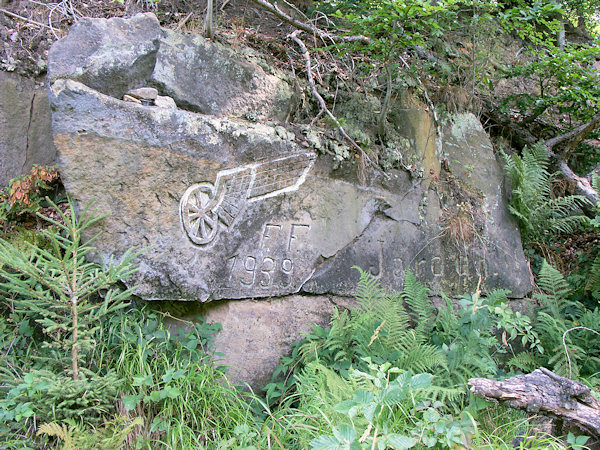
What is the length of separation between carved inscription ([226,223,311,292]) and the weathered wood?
177 cm

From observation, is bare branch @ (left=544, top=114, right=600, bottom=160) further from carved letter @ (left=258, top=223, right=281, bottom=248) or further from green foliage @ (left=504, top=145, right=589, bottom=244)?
carved letter @ (left=258, top=223, right=281, bottom=248)

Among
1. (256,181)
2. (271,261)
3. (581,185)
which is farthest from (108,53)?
(581,185)

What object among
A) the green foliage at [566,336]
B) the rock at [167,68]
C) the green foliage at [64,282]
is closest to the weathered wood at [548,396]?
the green foliage at [566,336]

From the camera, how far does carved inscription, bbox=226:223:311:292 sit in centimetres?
363

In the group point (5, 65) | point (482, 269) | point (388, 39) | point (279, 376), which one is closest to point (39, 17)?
point (5, 65)

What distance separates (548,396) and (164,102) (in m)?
3.15

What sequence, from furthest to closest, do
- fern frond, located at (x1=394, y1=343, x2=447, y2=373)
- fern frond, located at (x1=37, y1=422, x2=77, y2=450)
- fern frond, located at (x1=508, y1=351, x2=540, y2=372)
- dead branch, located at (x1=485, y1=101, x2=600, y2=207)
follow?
dead branch, located at (x1=485, y1=101, x2=600, y2=207) → fern frond, located at (x1=508, y1=351, x2=540, y2=372) → fern frond, located at (x1=394, y1=343, x2=447, y2=373) → fern frond, located at (x1=37, y1=422, x2=77, y2=450)

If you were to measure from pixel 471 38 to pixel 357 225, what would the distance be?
2.63m

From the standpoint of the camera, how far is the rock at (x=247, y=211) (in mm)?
3182

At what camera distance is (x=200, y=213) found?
3.46m

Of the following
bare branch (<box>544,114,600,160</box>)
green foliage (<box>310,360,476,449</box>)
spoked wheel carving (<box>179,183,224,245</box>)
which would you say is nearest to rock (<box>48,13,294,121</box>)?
spoked wheel carving (<box>179,183,224,245</box>)

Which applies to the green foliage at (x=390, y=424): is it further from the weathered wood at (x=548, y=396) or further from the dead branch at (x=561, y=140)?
the dead branch at (x=561, y=140)

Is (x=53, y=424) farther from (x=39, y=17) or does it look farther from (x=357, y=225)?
(x=39, y=17)

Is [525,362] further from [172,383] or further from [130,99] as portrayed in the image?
[130,99]
